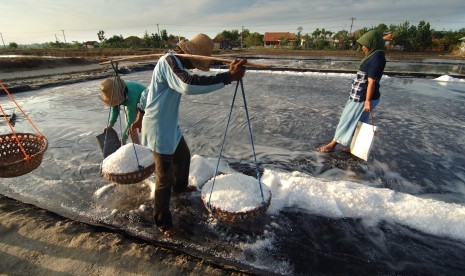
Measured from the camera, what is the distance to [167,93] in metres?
1.91

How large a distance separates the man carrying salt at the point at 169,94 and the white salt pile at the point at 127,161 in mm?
A: 423

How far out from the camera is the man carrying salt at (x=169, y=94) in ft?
5.41

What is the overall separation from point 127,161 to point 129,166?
0.22 feet

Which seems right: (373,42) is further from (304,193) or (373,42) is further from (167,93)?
(167,93)

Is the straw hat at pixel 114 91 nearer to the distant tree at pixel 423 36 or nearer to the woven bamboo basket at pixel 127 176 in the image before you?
the woven bamboo basket at pixel 127 176

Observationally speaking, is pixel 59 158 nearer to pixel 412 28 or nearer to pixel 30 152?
pixel 30 152

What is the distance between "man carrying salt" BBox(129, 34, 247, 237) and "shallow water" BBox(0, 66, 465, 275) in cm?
40

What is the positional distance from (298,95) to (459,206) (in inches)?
220

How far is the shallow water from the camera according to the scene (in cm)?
207

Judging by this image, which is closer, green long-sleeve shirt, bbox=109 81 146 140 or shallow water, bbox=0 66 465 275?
shallow water, bbox=0 66 465 275

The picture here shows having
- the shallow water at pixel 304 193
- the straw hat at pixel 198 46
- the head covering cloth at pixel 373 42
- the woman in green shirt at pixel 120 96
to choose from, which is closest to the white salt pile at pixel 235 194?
the shallow water at pixel 304 193

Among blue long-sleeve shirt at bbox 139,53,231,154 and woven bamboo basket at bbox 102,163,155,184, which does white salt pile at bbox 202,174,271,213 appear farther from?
woven bamboo basket at bbox 102,163,155,184

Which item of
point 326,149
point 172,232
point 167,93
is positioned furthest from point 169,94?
point 326,149

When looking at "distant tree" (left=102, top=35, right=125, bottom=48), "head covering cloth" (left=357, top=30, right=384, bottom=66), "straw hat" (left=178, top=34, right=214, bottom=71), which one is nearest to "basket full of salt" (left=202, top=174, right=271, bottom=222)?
"straw hat" (left=178, top=34, right=214, bottom=71)
